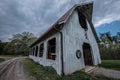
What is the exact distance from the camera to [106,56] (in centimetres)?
2122

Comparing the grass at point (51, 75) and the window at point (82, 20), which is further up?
the window at point (82, 20)

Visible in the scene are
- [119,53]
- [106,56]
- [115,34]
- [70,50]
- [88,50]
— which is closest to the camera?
[70,50]

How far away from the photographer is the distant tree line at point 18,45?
44438 millimetres

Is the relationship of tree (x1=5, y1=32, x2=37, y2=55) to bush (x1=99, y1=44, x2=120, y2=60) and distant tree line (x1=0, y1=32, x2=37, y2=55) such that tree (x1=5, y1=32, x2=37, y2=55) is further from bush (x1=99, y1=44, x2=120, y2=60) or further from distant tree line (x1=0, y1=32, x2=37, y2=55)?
bush (x1=99, y1=44, x2=120, y2=60)

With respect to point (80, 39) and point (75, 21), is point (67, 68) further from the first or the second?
point (75, 21)

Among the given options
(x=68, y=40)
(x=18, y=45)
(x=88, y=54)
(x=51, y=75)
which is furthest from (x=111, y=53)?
(x=18, y=45)

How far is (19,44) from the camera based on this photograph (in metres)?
44.8

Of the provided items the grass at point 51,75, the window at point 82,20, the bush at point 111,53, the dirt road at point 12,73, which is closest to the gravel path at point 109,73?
the grass at point 51,75

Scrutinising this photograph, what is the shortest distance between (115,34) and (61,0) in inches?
1805

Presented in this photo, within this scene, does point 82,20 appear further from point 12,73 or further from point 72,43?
point 12,73

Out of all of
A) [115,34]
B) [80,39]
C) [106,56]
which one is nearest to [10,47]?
[106,56]

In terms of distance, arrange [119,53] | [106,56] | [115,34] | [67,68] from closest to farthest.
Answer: [67,68]
[119,53]
[106,56]
[115,34]

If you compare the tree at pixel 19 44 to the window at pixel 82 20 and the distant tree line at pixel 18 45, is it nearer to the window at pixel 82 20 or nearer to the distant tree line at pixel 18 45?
the distant tree line at pixel 18 45

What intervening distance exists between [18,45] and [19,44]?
658mm
